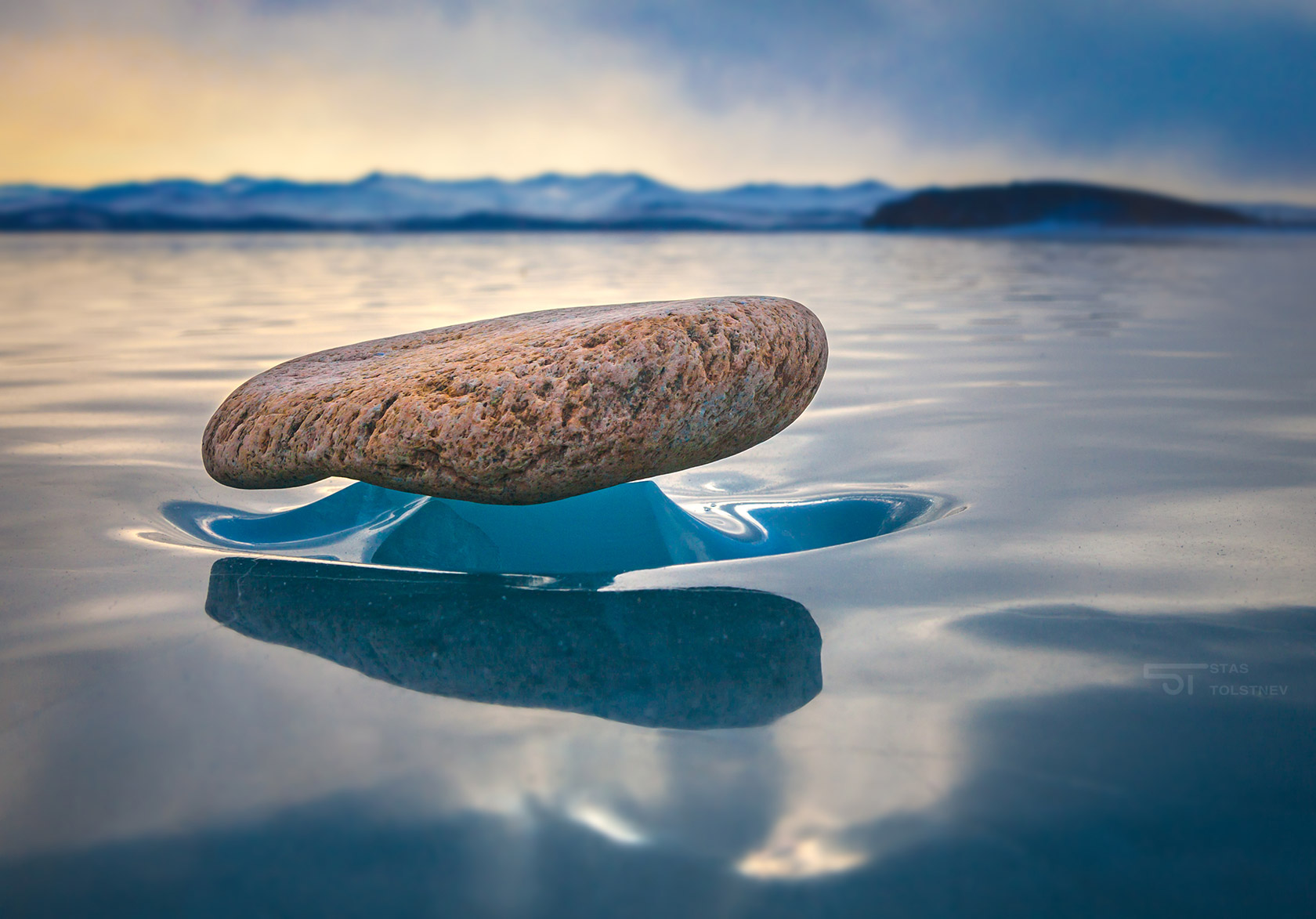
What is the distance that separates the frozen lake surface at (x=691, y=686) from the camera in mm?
1371

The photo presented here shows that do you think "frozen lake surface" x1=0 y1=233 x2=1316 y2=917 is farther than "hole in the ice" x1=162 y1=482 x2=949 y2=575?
No

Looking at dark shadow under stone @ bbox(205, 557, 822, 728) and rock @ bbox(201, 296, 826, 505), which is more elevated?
rock @ bbox(201, 296, 826, 505)

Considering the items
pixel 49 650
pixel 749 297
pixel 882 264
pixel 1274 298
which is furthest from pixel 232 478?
pixel 882 264

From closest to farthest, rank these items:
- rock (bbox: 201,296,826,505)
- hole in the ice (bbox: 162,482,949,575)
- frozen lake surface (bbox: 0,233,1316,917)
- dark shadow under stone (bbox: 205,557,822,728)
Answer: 1. frozen lake surface (bbox: 0,233,1316,917)
2. dark shadow under stone (bbox: 205,557,822,728)
3. rock (bbox: 201,296,826,505)
4. hole in the ice (bbox: 162,482,949,575)

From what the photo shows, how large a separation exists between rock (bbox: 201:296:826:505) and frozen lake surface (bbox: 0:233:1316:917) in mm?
269

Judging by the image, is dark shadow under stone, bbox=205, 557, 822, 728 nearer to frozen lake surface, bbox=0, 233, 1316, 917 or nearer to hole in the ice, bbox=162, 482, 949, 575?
frozen lake surface, bbox=0, 233, 1316, 917

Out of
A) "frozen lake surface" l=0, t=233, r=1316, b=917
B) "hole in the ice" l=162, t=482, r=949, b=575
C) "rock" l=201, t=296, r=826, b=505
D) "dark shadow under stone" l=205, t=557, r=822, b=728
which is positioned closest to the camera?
"frozen lake surface" l=0, t=233, r=1316, b=917

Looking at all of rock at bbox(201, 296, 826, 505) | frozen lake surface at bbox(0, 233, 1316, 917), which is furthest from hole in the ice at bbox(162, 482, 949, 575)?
rock at bbox(201, 296, 826, 505)

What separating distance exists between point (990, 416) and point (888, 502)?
5.62 ft

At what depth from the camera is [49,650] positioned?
2.11 metres

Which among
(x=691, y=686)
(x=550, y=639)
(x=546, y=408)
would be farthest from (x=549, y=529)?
(x=691, y=686)

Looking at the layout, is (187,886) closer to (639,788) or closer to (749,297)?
(639,788)

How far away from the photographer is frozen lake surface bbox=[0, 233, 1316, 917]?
137 cm

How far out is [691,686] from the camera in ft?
6.22
